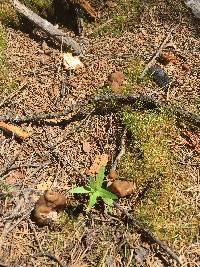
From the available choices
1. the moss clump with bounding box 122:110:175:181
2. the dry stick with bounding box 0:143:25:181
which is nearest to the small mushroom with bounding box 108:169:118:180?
the moss clump with bounding box 122:110:175:181

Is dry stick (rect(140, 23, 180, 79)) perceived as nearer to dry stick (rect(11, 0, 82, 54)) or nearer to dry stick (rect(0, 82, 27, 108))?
dry stick (rect(11, 0, 82, 54))

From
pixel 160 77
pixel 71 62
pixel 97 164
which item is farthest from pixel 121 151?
pixel 71 62

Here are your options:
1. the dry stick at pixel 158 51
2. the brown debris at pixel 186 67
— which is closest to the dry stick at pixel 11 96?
the dry stick at pixel 158 51

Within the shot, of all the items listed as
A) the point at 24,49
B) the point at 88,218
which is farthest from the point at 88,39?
the point at 88,218

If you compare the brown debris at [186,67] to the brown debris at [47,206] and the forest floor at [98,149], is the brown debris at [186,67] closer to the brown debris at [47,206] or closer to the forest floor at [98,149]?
the forest floor at [98,149]

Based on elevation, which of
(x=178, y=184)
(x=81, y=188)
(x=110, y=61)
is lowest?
(x=81, y=188)

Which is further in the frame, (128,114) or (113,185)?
(128,114)

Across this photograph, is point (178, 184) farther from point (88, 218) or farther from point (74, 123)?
point (74, 123)
